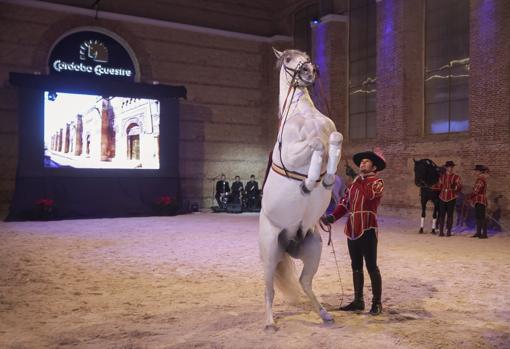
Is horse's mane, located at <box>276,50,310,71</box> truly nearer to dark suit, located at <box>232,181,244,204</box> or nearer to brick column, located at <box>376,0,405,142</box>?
brick column, located at <box>376,0,405,142</box>

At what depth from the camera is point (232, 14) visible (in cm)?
2111

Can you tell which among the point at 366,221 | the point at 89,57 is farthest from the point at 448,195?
the point at 89,57

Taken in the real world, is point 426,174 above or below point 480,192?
above

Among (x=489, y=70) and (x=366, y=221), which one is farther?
(x=489, y=70)

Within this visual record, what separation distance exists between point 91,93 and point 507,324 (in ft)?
48.9

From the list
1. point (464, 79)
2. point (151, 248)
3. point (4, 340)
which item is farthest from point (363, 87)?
point (4, 340)

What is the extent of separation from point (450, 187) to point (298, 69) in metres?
8.13

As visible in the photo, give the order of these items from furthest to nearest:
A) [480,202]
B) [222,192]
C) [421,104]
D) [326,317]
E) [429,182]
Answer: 1. [222,192]
2. [421,104]
3. [429,182]
4. [480,202]
5. [326,317]

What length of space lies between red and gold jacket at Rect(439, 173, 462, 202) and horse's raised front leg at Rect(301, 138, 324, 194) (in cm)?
832

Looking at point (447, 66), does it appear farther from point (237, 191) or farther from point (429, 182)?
point (237, 191)

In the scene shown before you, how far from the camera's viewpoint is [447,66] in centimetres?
1488

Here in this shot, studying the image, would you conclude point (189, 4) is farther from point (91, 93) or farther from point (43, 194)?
point (43, 194)

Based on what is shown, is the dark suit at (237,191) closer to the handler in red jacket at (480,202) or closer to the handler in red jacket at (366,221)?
the handler in red jacket at (480,202)

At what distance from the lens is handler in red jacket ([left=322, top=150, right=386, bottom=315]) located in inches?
192
